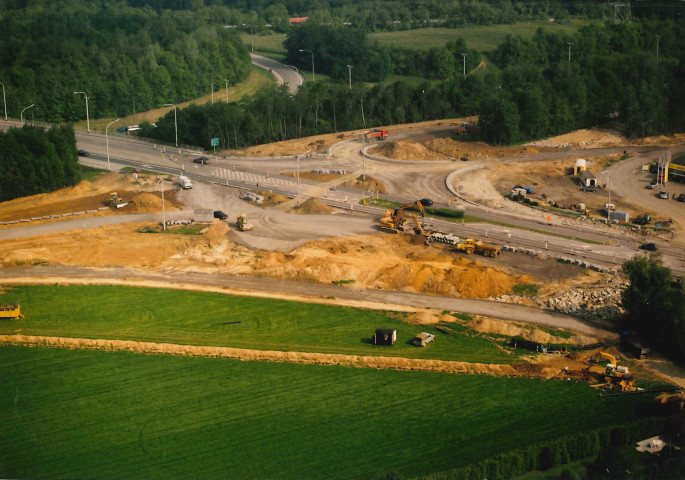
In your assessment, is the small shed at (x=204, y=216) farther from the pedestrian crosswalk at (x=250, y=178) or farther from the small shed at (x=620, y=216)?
the small shed at (x=620, y=216)

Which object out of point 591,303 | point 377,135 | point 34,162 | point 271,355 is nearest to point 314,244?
point 271,355

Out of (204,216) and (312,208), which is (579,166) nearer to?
(312,208)

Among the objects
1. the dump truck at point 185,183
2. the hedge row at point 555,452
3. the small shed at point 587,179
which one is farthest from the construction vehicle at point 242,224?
the hedge row at point 555,452

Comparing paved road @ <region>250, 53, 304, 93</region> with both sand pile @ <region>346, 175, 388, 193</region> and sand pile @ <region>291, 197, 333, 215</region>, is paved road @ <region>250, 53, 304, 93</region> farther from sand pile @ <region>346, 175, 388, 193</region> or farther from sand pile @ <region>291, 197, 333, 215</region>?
sand pile @ <region>291, 197, 333, 215</region>

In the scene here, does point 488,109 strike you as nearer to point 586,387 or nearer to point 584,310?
point 584,310

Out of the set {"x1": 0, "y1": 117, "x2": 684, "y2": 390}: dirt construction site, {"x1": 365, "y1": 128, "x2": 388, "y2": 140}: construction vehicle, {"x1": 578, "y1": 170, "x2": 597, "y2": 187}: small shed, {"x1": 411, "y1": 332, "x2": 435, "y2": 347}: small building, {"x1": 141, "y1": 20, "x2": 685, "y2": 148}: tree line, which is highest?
{"x1": 141, "y1": 20, "x2": 685, "y2": 148}: tree line

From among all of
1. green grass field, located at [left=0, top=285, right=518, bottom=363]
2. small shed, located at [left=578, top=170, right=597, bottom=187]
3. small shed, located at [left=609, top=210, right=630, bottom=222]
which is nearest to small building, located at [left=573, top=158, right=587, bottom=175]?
small shed, located at [left=578, top=170, right=597, bottom=187]
